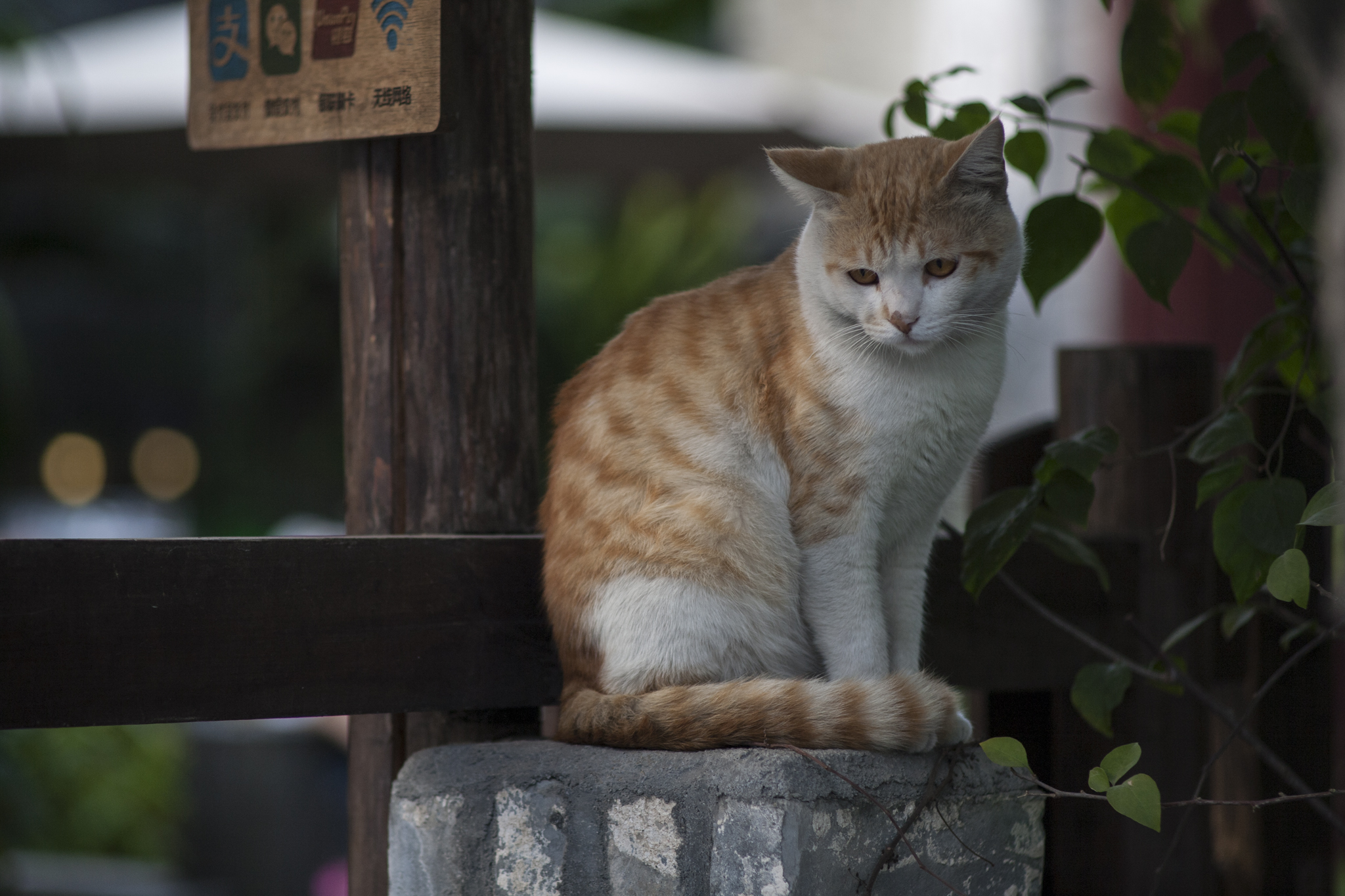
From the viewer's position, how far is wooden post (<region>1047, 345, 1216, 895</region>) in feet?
7.50

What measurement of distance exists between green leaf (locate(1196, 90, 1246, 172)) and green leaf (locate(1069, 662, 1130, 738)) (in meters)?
0.77

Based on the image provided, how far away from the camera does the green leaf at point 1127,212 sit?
1.96 meters

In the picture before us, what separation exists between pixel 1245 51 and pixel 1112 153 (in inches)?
8.9

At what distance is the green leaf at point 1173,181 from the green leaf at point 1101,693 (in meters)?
0.73

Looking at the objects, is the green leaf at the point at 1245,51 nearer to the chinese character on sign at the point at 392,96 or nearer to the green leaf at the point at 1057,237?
the green leaf at the point at 1057,237

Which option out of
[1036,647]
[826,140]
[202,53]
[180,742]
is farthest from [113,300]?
[1036,647]

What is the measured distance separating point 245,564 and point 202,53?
938mm

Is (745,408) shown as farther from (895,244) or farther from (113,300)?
(113,300)

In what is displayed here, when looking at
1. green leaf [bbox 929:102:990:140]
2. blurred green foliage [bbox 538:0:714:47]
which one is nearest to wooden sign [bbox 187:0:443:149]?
green leaf [bbox 929:102:990:140]

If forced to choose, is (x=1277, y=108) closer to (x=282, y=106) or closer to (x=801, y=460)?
(x=801, y=460)

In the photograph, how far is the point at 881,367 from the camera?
5.53 feet

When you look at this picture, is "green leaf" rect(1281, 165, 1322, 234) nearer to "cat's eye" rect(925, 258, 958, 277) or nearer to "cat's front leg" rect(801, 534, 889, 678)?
"cat's eye" rect(925, 258, 958, 277)

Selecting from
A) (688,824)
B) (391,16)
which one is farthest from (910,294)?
(391,16)

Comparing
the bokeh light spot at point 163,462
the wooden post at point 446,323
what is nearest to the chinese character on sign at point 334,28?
the wooden post at point 446,323
